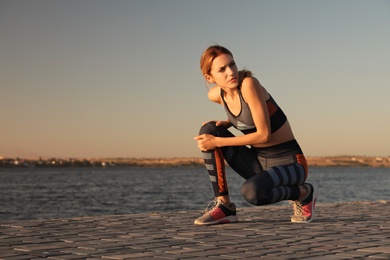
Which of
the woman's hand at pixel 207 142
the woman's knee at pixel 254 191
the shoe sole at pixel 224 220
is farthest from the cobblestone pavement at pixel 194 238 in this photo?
the woman's hand at pixel 207 142

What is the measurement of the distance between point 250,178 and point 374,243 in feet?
4.59

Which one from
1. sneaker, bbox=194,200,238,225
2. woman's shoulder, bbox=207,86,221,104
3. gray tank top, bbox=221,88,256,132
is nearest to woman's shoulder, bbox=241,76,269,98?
gray tank top, bbox=221,88,256,132

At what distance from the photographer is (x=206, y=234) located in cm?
536

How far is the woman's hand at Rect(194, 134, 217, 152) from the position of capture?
5.84 m

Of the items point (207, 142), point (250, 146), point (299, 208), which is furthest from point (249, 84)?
point (299, 208)

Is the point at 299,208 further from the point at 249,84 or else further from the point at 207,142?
the point at 249,84

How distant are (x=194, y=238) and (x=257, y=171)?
49.1 inches

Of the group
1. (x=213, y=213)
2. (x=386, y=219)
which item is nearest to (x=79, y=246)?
(x=213, y=213)

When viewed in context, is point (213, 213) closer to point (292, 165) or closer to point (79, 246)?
point (292, 165)

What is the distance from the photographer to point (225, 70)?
18.4 feet

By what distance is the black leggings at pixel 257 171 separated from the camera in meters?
5.75

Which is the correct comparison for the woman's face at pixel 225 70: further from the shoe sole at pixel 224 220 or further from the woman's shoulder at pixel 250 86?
the shoe sole at pixel 224 220

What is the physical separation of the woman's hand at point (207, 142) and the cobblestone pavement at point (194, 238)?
742 mm

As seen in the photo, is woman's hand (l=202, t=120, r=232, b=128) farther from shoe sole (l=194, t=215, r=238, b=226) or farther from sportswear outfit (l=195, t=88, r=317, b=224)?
shoe sole (l=194, t=215, r=238, b=226)
